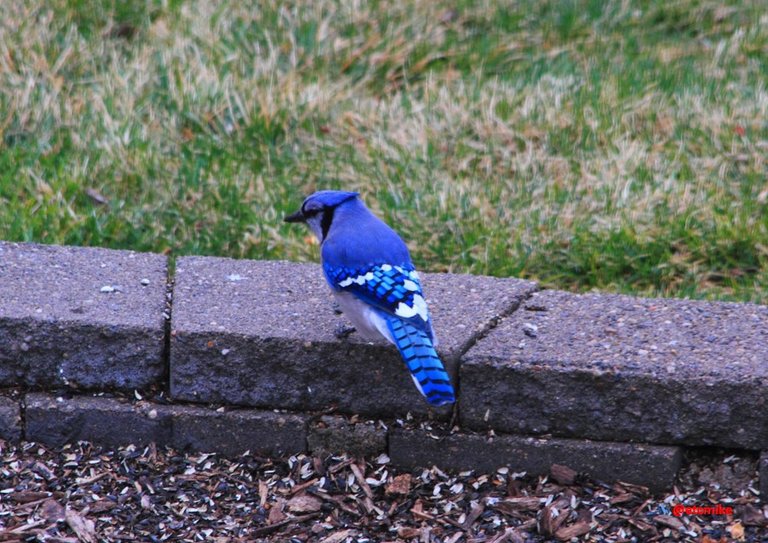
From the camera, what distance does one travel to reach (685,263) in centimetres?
422

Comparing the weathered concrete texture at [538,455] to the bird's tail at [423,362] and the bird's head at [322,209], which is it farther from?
the bird's head at [322,209]

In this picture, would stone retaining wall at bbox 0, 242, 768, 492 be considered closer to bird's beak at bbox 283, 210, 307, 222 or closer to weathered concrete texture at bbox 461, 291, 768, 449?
weathered concrete texture at bbox 461, 291, 768, 449

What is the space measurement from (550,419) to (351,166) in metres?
1.95

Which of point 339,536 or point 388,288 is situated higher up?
point 388,288

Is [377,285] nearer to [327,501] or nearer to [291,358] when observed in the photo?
[291,358]

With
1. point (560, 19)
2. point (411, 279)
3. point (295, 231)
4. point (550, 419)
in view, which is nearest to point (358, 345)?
point (411, 279)

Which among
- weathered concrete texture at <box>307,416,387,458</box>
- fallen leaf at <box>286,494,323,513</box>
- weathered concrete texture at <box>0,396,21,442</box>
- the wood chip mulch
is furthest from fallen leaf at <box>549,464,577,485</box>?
weathered concrete texture at <box>0,396,21,442</box>

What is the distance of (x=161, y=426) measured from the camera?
3211mm

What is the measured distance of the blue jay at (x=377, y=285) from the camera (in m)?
2.87

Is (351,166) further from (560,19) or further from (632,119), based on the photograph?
(560,19)

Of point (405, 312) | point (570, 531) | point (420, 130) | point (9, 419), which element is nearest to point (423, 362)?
point (405, 312)

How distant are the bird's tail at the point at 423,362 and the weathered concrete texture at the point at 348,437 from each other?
30 cm

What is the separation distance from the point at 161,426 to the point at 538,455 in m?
0.97

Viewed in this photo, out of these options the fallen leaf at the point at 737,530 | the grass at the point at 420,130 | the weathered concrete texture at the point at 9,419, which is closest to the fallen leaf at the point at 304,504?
the weathered concrete texture at the point at 9,419
